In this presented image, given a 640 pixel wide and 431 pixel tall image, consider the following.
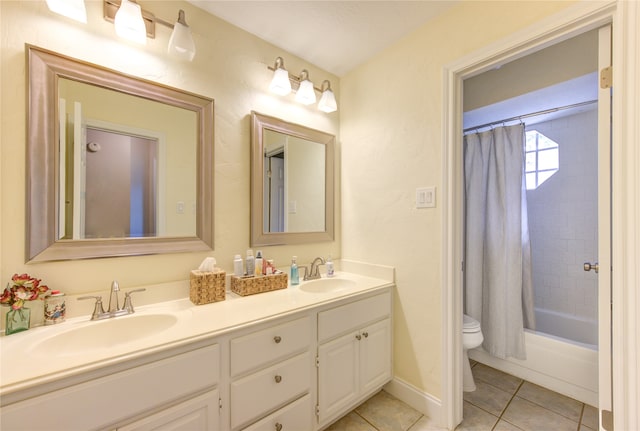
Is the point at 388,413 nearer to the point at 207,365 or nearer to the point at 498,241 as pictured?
the point at 207,365

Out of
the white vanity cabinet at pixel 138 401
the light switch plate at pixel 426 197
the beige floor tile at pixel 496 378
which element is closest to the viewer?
the white vanity cabinet at pixel 138 401

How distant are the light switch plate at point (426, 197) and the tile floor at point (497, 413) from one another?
125 cm

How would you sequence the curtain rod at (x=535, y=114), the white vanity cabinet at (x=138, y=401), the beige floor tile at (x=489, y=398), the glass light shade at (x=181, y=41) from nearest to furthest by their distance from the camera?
the white vanity cabinet at (x=138, y=401), the glass light shade at (x=181, y=41), the beige floor tile at (x=489, y=398), the curtain rod at (x=535, y=114)

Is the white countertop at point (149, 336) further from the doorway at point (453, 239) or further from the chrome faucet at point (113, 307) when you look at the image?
the doorway at point (453, 239)

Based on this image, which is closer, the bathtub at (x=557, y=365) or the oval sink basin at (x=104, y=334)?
the oval sink basin at (x=104, y=334)

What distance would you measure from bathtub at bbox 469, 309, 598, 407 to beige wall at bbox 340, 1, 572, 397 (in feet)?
3.07

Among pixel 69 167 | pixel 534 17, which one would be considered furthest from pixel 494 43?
pixel 69 167

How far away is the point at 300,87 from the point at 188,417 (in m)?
1.81

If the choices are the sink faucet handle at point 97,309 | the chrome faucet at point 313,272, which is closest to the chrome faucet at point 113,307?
the sink faucet handle at point 97,309

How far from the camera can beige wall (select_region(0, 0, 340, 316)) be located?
41.4 inches

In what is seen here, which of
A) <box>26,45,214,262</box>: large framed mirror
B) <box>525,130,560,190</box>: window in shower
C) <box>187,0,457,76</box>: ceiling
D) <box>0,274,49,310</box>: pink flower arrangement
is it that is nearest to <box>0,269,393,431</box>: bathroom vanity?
<box>0,274,49,310</box>: pink flower arrangement

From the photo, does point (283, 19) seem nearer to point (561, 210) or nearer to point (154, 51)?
point (154, 51)

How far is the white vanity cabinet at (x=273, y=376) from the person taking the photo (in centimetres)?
109
